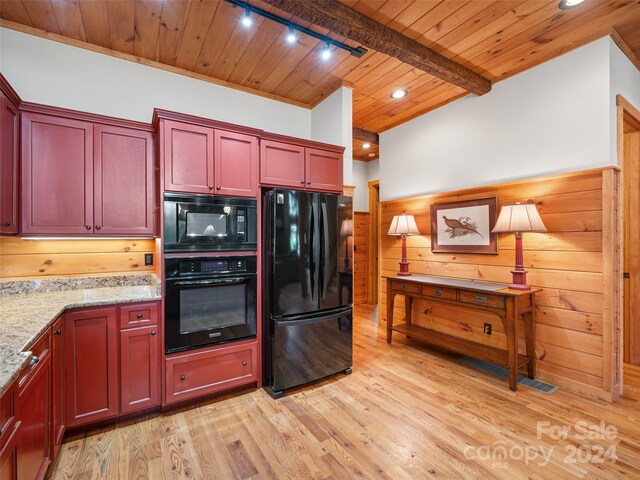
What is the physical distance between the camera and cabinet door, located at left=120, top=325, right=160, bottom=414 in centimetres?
206

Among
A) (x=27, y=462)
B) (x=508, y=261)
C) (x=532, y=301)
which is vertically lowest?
(x=27, y=462)

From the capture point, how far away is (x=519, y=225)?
2531 mm

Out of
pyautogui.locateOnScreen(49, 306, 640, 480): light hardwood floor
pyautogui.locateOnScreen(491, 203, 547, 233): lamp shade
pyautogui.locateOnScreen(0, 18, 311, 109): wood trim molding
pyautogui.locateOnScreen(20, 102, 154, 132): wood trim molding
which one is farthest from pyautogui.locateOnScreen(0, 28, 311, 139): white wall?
pyautogui.locateOnScreen(491, 203, 547, 233): lamp shade

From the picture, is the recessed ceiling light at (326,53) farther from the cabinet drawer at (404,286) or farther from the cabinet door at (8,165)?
the cabinet drawer at (404,286)

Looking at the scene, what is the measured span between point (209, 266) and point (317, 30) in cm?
195

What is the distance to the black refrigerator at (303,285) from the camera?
8.07 ft

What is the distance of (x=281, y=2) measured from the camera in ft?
6.07

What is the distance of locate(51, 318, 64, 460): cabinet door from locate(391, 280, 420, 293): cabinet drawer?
9.64 feet

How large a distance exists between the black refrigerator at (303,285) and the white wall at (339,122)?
1.98ft

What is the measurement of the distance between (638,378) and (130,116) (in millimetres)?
4955

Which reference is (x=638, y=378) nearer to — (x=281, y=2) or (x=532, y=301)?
(x=532, y=301)

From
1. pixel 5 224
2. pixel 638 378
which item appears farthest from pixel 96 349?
pixel 638 378

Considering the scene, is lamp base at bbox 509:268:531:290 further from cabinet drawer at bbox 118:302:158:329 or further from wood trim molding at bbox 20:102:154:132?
wood trim molding at bbox 20:102:154:132

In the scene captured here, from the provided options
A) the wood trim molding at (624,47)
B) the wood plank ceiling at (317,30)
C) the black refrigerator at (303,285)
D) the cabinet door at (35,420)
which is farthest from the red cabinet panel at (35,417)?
the wood trim molding at (624,47)
